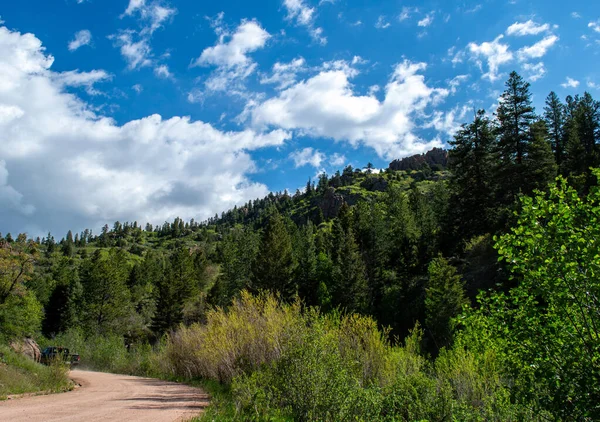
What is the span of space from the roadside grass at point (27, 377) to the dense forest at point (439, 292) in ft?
21.5

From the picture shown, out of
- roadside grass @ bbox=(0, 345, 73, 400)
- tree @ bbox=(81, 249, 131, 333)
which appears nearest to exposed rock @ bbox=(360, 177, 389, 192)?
tree @ bbox=(81, 249, 131, 333)

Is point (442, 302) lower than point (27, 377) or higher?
higher

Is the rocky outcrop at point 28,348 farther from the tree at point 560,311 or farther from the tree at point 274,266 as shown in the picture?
the tree at point 560,311

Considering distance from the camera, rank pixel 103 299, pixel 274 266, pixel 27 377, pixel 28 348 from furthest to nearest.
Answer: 1. pixel 103 299
2. pixel 274 266
3. pixel 28 348
4. pixel 27 377

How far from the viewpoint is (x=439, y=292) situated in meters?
35.4

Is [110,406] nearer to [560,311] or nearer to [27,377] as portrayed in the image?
[27,377]

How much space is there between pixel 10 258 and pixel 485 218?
47789 millimetres

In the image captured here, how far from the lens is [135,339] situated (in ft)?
187

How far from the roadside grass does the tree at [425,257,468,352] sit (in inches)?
1159

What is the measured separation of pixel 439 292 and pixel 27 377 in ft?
106

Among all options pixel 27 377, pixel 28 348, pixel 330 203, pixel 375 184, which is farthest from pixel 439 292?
pixel 375 184

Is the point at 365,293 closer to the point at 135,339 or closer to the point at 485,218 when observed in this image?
the point at 485,218

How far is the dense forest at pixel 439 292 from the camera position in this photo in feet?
17.5

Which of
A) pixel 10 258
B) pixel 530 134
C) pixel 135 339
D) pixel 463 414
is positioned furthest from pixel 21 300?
pixel 530 134
